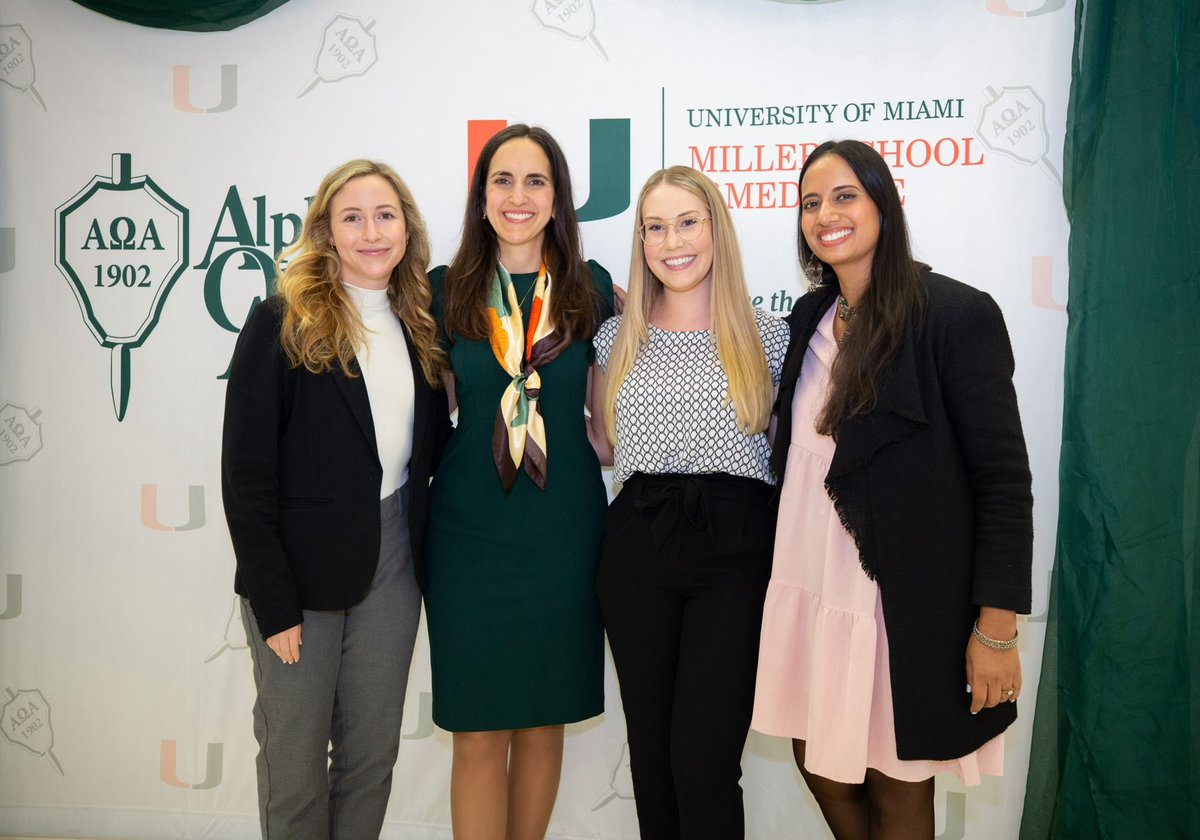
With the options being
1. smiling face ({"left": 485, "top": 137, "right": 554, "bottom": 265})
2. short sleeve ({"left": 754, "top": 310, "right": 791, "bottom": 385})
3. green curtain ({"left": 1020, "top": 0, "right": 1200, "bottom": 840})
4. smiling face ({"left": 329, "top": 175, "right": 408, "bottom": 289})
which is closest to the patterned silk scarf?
smiling face ({"left": 485, "top": 137, "right": 554, "bottom": 265})

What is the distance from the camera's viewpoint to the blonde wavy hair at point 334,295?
1936mm

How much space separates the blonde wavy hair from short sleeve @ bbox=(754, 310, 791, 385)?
→ 0.77m

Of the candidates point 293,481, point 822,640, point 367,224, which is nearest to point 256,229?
point 367,224

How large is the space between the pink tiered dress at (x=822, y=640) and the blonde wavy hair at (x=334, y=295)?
0.90 meters

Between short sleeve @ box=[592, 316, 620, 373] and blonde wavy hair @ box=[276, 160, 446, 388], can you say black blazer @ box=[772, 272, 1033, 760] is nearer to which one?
short sleeve @ box=[592, 316, 620, 373]

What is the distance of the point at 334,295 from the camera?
202cm

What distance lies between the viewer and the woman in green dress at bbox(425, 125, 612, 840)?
209cm

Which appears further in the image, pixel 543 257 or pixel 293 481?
pixel 543 257

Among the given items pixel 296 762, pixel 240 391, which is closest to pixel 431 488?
pixel 240 391

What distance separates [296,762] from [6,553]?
1788 mm

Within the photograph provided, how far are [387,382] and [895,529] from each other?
1.17m

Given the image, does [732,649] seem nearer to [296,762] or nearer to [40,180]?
[296,762]

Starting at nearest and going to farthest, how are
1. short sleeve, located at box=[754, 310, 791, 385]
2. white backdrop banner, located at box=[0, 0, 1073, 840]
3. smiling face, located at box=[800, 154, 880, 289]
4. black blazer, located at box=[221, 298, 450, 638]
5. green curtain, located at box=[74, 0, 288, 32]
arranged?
smiling face, located at box=[800, 154, 880, 289]
black blazer, located at box=[221, 298, 450, 638]
short sleeve, located at box=[754, 310, 791, 385]
white backdrop banner, located at box=[0, 0, 1073, 840]
green curtain, located at box=[74, 0, 288, 32]

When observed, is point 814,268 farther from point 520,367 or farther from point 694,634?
point 694,634
